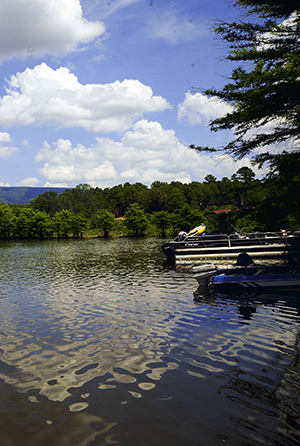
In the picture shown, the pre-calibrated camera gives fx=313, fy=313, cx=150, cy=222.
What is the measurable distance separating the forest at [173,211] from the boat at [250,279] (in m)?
2.61

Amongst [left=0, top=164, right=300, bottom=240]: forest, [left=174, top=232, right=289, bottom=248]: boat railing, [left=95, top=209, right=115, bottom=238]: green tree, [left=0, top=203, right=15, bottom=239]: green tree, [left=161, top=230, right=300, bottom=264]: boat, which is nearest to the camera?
[left=0, top=164, right=300, bottom=240]: forest

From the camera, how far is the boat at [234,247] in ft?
106

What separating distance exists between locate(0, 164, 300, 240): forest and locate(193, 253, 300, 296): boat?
8.57 ft

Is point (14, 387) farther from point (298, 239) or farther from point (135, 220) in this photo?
point (135, 220)

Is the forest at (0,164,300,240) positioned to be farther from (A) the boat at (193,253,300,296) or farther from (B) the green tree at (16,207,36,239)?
(A) the boat at (193,253,300,296)

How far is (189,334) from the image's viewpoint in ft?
37.4

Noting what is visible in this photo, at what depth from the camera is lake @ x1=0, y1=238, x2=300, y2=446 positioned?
6137 millimetres

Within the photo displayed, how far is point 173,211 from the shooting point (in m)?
110

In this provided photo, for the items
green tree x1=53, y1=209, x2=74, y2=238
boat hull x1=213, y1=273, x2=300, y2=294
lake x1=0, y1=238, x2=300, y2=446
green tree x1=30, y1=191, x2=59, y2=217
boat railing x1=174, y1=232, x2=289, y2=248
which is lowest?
lake x1=0, y1=238, x2=300, y2=446

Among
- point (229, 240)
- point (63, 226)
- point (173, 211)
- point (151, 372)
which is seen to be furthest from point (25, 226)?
point (151, 372)

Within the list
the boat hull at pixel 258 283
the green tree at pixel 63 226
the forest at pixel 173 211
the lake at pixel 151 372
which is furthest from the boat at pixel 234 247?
the green tree at pixel 63 226

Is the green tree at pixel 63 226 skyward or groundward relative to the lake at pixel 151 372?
skyward

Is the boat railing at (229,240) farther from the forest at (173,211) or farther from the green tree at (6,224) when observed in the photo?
the green tree at (6,224)

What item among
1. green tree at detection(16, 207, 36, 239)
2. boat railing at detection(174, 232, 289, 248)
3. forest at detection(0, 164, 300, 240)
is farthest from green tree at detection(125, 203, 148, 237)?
boat railing at detection(174, 232, 289, 248)
